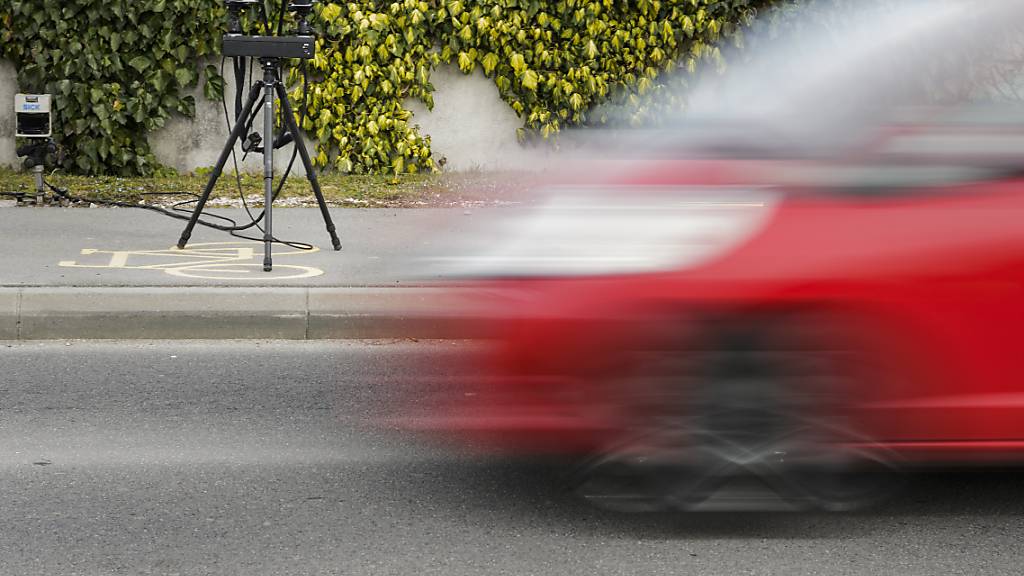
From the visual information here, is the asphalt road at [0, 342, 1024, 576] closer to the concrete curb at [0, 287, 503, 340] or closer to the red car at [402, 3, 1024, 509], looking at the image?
the red car at [402, 3, 1024, 509]

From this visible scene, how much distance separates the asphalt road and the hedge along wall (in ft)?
20.9

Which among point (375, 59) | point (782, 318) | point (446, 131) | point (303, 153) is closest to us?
point (782, 318)

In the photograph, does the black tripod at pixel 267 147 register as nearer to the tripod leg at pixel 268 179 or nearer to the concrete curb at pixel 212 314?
the tripod leg at pixel 268 179

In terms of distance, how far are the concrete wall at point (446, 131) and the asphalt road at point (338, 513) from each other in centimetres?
657

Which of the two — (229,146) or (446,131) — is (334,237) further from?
(446,131)

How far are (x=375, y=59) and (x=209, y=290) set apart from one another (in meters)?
5.24

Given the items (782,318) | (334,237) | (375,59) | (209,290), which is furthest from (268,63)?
(782,318)

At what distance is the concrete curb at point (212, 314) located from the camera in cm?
730

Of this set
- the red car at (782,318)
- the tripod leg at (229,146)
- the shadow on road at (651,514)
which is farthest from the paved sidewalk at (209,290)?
the red car at (782,318)

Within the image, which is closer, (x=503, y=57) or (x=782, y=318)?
(x=782, y=318)

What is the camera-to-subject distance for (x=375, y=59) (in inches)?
487

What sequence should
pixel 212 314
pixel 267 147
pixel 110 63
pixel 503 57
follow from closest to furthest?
pixel 212 314, pixel 267 147, pixel 110 63, pixel 503 57

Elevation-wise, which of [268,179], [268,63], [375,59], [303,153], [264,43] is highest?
[264,43]

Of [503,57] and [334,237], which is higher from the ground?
[503,57]
